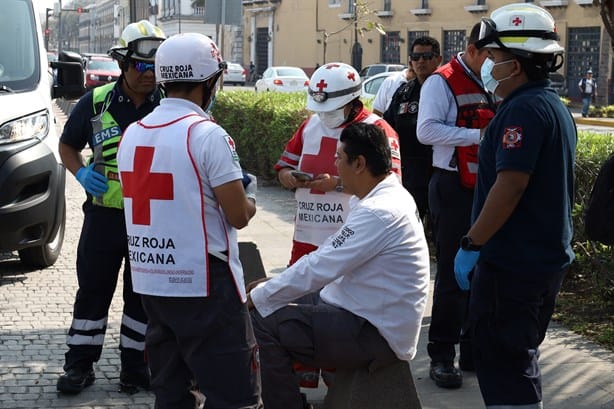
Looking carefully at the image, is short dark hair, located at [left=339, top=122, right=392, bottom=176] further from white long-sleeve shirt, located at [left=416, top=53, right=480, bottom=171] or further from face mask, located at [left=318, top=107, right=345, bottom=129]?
white long-sleeve shirt, located at [left=416, top=53, right=480, bottom=171]

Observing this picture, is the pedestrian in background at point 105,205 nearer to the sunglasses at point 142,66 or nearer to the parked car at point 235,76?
the sunglasses at point 142,66

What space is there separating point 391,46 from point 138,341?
4859 centimetres

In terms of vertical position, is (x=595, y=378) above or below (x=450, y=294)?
below

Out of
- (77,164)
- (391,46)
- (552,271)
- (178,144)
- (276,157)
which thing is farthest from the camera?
(391,46)

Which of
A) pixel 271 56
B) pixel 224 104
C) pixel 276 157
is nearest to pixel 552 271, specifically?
pixel 276 157

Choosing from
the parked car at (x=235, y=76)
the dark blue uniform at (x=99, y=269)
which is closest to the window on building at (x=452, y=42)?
the parked car at (x=235, y=76)

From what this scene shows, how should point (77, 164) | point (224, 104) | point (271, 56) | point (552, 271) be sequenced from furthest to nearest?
1. point (271, 56)
2. point (224, 104)
3. point (77, 164)
4. point (552, 271)

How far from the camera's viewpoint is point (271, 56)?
2596 inches

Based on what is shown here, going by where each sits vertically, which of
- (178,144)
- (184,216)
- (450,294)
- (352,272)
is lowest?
(450,294)

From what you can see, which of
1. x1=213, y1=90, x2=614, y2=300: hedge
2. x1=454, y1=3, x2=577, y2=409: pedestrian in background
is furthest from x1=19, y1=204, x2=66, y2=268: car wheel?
x1=454, y1=3, x2=577, y2=409: pedestrian in background

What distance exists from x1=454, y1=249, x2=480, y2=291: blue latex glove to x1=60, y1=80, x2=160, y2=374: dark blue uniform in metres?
1.91

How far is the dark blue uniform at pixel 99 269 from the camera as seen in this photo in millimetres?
5457

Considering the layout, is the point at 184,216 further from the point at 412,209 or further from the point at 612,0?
the point at 612,0

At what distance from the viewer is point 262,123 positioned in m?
14.0
